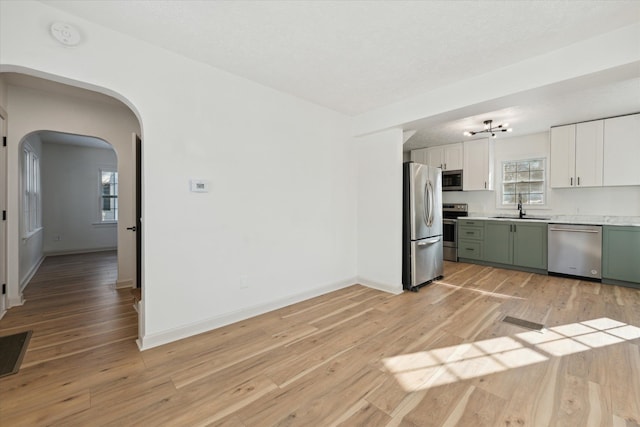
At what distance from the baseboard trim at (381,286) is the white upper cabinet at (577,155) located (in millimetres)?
3593

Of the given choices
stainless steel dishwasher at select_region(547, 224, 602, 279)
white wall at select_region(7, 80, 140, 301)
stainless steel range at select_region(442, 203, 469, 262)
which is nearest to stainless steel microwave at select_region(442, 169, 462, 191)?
stainless steel range at select_region(442, 203, 469, 262)

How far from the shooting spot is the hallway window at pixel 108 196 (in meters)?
7.37

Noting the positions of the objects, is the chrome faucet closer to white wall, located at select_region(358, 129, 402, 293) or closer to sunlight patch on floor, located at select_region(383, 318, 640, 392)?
sunlight patch on floor, located at select_region(383, 318, 640, 392)

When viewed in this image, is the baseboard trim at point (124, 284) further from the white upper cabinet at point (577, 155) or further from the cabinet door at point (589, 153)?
the cabinet door at point (589, 153)

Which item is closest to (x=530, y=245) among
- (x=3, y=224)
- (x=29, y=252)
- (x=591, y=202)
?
(x=591, y=202)

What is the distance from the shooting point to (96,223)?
7.24 meters

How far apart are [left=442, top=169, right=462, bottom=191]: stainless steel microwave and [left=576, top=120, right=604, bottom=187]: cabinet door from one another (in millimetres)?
1881

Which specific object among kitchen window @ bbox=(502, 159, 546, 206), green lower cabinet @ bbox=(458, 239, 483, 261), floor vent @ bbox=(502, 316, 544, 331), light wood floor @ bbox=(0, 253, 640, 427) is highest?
kitchen window @ bbox=(502, 159, 546, 206)

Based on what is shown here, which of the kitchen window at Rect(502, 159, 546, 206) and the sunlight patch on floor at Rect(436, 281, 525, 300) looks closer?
the sunlight patch on floor at Rect(436, 281, 525, 300)

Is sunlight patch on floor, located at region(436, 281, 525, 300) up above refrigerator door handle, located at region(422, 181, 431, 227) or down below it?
below

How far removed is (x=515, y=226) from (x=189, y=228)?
214 inches

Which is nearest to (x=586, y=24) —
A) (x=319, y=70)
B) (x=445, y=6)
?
(x=445, y=6)

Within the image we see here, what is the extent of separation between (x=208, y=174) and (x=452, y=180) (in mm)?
5280

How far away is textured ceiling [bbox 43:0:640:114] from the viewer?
1929 mm
